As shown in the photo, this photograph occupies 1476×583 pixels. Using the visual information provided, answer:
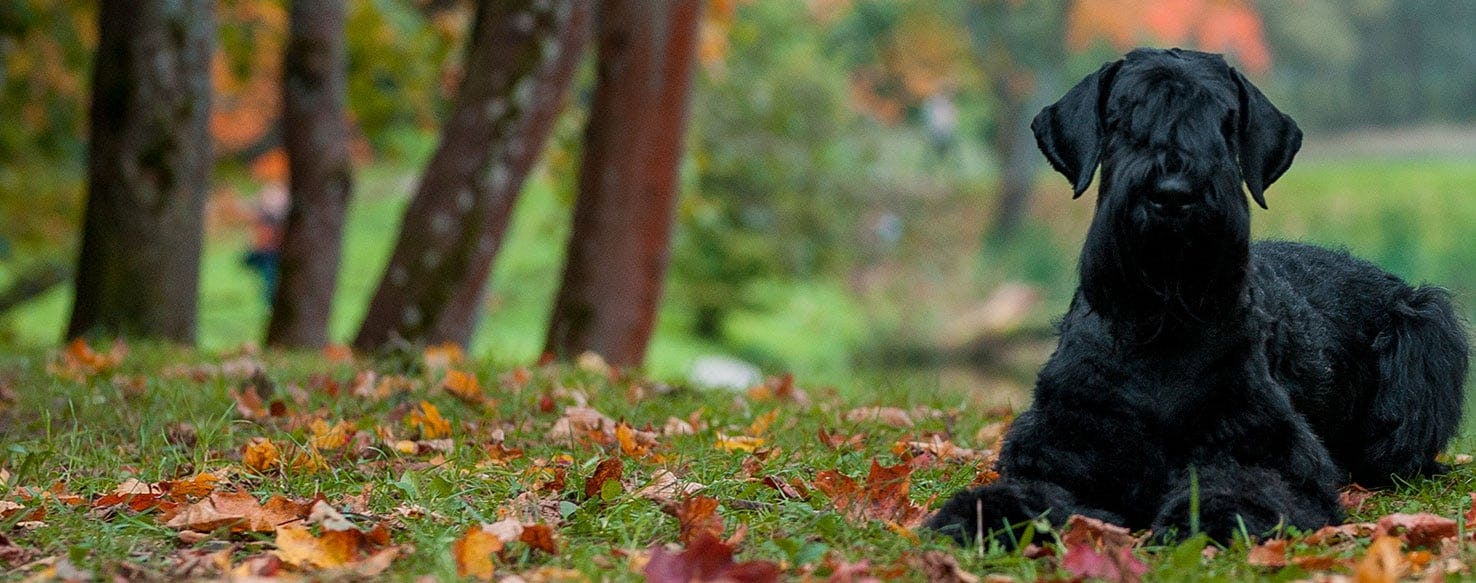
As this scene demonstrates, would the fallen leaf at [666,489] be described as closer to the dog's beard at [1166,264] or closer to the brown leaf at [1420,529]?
the dog's beard at [1166,264]

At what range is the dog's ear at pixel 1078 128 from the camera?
147 inches

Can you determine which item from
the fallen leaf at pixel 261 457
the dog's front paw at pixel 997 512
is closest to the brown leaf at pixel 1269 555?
the dog's front paw at pixel 997 512

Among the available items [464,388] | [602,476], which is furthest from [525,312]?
[602,476]

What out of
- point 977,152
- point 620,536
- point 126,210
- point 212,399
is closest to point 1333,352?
point 620,536

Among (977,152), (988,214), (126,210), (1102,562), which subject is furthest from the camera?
(977,152)

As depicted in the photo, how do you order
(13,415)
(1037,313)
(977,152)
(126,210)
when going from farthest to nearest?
1. (977,152)
2. (1037,313)
3. (126,210)
4. (13,415)

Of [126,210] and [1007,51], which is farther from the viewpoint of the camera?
[1007,51]

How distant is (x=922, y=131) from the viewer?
3170 cm

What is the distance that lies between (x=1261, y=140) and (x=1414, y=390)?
1.15 meters

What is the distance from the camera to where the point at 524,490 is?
148 inches

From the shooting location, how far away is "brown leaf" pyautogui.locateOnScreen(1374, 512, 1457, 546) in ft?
10.5

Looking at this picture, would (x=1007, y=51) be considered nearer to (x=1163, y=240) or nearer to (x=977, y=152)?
(x=977, y=152)

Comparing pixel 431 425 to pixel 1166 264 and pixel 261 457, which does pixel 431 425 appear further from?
pixel 1166 264

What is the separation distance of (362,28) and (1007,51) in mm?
19299
